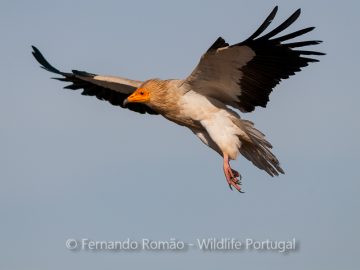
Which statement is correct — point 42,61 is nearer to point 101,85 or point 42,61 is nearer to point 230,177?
point 101,85

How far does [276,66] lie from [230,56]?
71cm

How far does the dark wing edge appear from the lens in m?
12.1

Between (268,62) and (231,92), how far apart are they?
2.53 ft

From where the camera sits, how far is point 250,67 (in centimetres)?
1270

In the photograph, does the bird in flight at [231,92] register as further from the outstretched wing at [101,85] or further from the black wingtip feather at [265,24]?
the outstretched wing at [101,85]

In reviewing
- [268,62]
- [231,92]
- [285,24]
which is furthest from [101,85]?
[285,24]

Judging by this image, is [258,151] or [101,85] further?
[101,85]

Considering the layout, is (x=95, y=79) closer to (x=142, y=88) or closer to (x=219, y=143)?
(x=142, y=88)

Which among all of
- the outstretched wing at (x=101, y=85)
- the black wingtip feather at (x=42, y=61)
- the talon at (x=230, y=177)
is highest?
the black wingtip feather at (x=42, y=61)

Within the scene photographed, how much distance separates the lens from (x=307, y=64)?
40.9 feet

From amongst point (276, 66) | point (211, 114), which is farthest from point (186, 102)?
point (276, 66)

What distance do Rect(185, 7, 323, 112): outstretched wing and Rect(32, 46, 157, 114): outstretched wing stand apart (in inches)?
71.6

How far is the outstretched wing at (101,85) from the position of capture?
47.9 feet

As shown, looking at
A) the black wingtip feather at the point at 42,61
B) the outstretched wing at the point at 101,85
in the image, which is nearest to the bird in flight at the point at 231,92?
the outstretched wing at the point at 101,85
